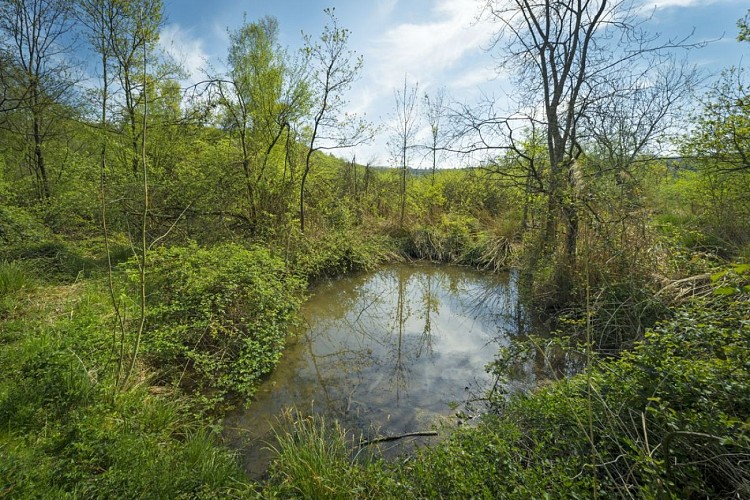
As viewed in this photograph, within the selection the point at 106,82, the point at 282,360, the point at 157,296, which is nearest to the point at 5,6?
the point at 106,82

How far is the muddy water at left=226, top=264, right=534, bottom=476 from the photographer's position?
3.29 meters

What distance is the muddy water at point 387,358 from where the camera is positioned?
3291mm

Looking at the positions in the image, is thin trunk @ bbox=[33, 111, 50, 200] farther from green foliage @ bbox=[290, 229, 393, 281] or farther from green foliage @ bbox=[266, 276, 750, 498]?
green foliage @ bbox=[266, 276, 750, 498]

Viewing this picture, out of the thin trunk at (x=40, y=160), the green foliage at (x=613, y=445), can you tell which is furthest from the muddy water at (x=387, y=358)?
the thin trunk at (x=40, y=160)

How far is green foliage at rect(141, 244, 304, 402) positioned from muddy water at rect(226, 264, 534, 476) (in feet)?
1.29

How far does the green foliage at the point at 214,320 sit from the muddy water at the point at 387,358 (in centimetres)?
39

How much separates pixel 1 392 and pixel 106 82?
801cm

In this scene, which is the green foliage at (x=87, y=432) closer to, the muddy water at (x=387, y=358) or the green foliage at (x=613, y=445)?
the muddy water at (x=387, y=358)

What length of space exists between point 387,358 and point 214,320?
2440mm

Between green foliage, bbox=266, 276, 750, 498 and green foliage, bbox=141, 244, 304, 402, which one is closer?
green foliage, bbox=266, 276, 750, 498

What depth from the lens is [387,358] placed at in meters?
4.59

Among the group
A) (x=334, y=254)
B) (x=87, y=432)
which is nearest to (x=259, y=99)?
(x=334, y=254)

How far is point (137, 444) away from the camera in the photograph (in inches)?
86.3

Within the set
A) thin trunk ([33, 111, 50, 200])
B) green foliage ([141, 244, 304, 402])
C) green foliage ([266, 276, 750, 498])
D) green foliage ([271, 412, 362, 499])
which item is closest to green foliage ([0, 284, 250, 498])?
green foliage ([271, 412, 362, 499])
